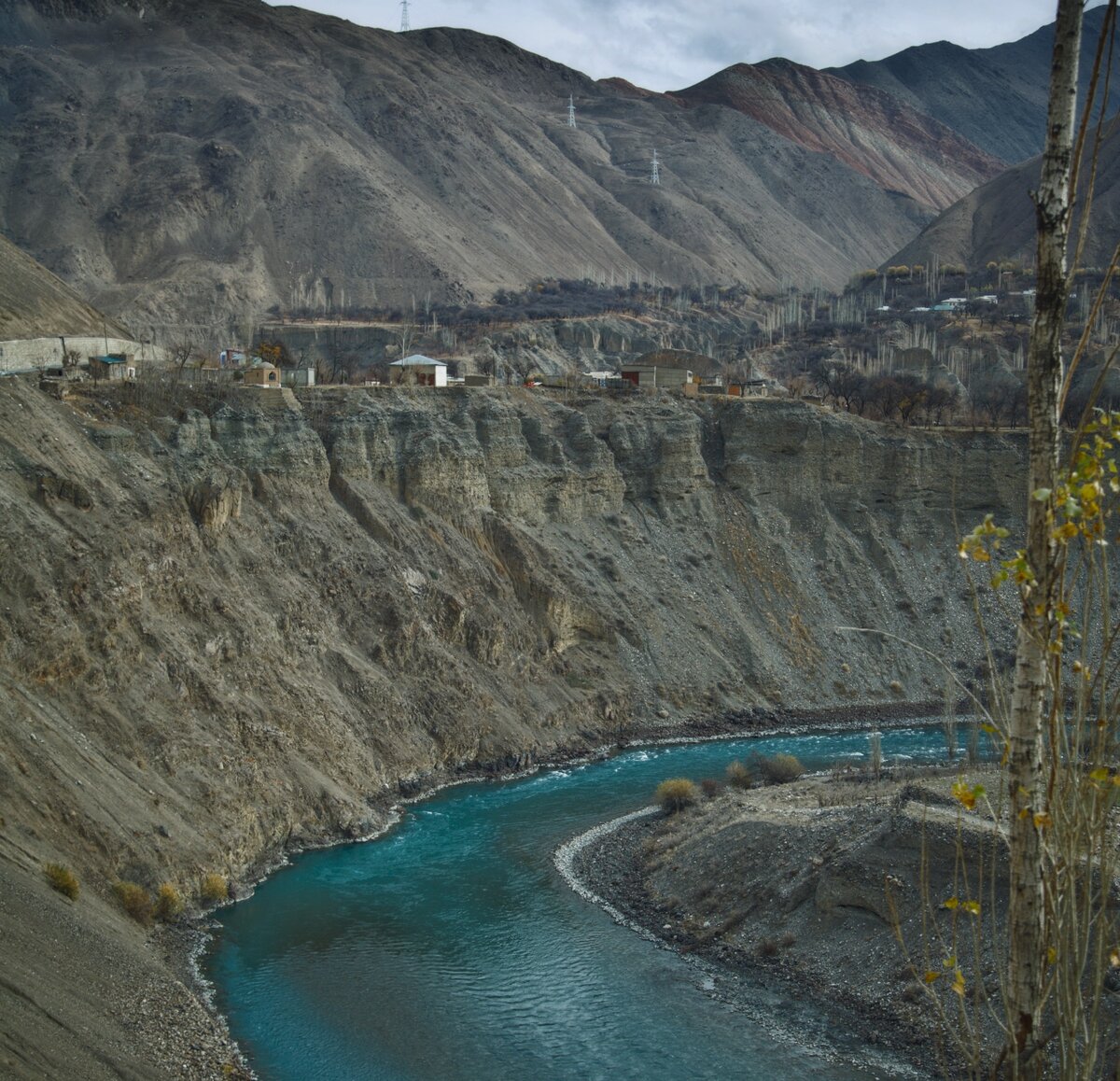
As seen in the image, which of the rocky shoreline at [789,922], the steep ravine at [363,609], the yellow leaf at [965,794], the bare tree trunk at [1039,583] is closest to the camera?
the yellow leaf at [965,794]

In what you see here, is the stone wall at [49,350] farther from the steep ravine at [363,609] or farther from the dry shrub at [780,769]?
the dry shrub at [780,769]

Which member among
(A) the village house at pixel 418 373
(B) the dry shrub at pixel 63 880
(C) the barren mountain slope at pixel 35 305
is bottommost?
(B) the dry shrub at pixel 63 880

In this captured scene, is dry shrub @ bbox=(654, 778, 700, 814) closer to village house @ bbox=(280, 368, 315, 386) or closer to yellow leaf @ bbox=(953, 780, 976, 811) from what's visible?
village house @ bbox=(280, 368, 315, 386)

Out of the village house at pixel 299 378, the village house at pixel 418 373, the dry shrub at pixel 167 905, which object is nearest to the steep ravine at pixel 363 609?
the dry shrub at pixel 167 905

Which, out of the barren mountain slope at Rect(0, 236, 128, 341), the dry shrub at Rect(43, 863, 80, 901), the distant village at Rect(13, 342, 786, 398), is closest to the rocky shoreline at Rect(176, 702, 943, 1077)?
the dry shrub at Rect(43, 863, 80, 901)

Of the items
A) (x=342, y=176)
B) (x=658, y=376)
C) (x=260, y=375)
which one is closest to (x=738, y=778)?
(x=260, y=375)
